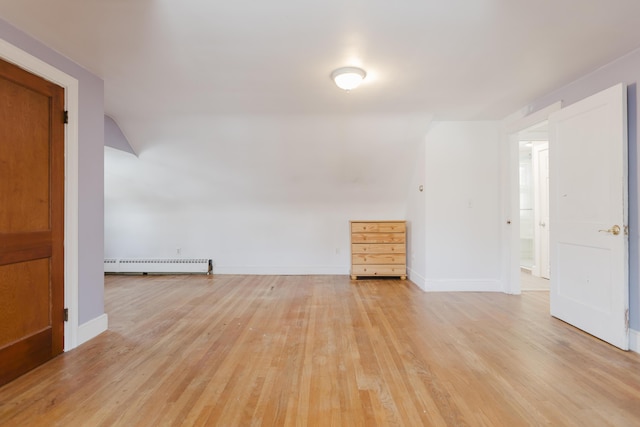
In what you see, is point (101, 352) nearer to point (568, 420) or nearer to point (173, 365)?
point (173, 365)

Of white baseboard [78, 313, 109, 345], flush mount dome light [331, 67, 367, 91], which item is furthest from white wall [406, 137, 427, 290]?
white baseboard [78, 313, 109, 345]

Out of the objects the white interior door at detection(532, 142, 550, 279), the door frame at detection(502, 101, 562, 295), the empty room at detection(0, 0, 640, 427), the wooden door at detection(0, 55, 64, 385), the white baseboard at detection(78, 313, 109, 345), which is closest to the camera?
the empty room at detection(0, 0, 640, 427)

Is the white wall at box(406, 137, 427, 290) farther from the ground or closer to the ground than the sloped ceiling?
closer to the ground

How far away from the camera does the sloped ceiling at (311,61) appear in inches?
68.7

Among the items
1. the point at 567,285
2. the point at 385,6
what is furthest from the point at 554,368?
the point at 385,6

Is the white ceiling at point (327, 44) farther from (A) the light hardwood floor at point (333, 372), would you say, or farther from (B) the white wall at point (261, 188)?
(A) the light hardwood floor at point (333, 372)

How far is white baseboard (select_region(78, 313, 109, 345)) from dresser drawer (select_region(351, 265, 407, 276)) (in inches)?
122

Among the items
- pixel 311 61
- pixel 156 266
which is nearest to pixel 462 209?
pixel 311 61

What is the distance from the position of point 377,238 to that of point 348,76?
2691mm

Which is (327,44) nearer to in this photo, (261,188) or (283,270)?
(261,188)

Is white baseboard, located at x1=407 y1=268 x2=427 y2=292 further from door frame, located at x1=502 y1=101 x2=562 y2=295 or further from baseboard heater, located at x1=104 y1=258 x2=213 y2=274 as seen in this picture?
baseboard heater, located at x1=104 y1=258 x2=213 y2=274

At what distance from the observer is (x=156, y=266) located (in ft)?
16.4

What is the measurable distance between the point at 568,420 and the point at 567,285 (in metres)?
1.68

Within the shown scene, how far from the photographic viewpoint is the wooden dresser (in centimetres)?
456
